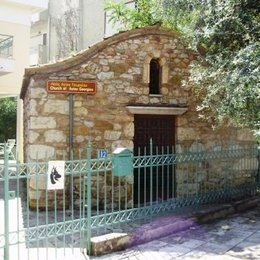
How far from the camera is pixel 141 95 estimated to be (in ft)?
29.0

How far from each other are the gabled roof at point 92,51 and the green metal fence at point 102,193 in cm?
192

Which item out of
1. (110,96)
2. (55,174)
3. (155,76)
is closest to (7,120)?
(155,76)

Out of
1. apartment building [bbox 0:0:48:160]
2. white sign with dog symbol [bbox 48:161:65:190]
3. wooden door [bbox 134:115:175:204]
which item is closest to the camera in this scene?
white sign with dog symbol [bbox 48:161:65:190]

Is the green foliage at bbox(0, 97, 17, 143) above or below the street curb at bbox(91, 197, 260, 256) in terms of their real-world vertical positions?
above

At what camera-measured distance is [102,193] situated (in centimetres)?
844

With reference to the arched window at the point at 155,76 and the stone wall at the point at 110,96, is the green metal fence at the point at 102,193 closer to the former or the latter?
the stone wall at the point at 110,96

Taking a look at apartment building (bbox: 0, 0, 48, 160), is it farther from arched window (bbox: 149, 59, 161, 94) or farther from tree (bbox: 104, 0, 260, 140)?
tree (bbox: 104, 0, 260, 140)

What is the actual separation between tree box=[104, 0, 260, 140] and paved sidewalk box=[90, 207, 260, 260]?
190cm

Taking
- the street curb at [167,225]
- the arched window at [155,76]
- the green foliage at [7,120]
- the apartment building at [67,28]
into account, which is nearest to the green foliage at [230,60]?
the arched window at [155,76]

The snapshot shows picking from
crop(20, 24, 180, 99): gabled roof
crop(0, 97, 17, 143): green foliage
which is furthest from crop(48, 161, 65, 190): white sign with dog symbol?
crop(0, 97, 17, 143): green foliage

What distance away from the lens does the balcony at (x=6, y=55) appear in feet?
51.6

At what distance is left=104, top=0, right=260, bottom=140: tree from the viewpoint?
24.5 ft

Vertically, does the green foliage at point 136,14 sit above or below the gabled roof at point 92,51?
above

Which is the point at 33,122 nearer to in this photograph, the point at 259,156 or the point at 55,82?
the point at 55,82
